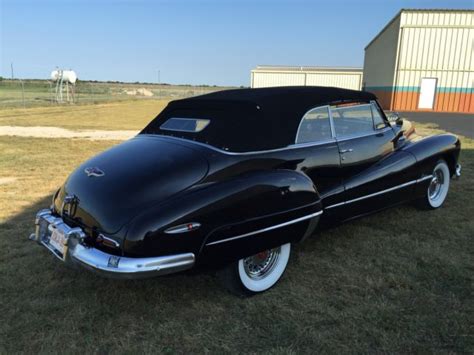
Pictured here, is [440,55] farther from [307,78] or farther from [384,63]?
[307,78]

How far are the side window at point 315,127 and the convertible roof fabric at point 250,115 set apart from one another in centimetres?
5

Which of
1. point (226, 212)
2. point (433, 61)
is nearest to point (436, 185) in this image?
point (226, 212)

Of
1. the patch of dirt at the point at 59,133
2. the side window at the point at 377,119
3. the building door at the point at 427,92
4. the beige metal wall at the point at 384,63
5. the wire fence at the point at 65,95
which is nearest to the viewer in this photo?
the side window at the point at 377,119

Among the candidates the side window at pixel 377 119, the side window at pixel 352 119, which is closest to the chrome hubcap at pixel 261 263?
the side window at pixel 352 119

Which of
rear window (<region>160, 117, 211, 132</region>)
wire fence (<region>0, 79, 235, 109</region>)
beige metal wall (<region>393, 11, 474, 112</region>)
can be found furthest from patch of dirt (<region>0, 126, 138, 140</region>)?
beige metal wall (<region>393, 11, 474, 112</region>)

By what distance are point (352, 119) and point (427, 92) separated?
23.4m

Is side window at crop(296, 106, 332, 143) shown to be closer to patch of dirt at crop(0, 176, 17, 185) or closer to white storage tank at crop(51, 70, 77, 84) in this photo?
patch of dirt at crop(0, 176, 17, 185)

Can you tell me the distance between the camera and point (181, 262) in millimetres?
2482

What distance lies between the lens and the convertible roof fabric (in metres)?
3.07

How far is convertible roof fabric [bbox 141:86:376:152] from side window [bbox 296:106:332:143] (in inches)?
1.9

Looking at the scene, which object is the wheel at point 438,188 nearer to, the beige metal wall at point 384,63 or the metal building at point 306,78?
the beige metal wall at point 384,63

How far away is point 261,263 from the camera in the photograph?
3.13 m

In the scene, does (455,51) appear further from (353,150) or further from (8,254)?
(8,254)

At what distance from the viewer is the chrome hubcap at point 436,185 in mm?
4945
